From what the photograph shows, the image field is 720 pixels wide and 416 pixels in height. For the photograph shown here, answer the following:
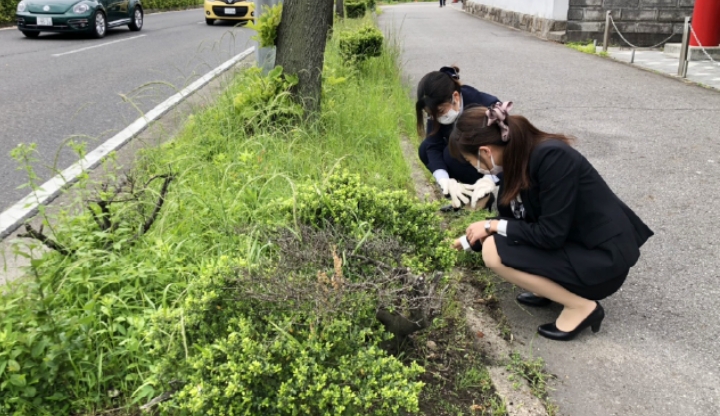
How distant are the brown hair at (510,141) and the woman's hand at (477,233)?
210 millimetres

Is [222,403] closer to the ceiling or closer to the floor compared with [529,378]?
closer to the ceiling

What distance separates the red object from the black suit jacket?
10269 mm

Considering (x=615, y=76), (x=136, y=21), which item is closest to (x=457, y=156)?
(x=615, y=76)

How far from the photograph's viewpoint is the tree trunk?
4934 mm

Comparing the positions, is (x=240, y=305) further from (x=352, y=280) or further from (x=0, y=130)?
(x=0, y=130)

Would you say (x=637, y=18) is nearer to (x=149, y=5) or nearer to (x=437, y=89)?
(x=437, y=89)

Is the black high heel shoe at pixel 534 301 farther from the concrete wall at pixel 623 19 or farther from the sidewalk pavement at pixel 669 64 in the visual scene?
the concrete wall at pixel 623 19

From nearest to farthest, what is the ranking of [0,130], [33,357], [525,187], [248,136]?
[33,357] → [525,187] → [248,136] → [0,130]

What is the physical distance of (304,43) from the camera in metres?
4.96

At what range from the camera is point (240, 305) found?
2.17 meters

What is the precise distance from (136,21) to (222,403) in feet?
51.3

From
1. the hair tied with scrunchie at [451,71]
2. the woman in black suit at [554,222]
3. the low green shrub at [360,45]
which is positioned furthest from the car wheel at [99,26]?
the woman in black suit at [554,222]

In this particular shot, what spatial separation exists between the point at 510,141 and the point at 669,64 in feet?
32.7

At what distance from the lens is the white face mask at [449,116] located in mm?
3600
